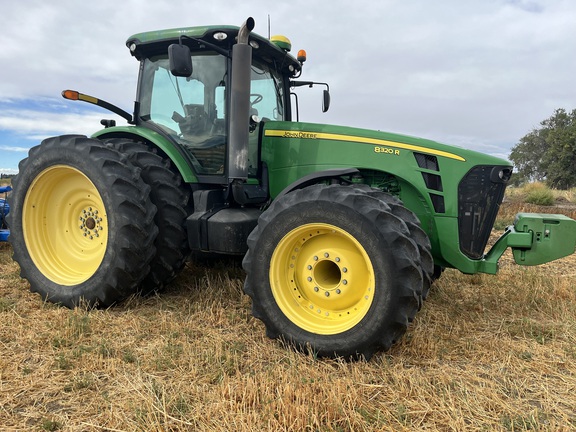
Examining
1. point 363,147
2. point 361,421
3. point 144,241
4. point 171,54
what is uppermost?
point 171,54

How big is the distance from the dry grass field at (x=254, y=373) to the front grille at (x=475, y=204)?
0.69m

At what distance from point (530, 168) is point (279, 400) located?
45.3 m

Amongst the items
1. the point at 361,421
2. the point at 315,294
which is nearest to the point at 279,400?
the point at 361,421

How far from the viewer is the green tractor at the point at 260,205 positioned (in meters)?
3.01

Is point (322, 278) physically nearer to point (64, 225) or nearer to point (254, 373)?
point (254, 373)

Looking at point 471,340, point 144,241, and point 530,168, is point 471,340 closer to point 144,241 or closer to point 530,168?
point 144,241

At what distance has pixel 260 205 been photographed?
4348mm

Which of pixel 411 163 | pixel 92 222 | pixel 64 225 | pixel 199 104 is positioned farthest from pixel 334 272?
pixel 64 225

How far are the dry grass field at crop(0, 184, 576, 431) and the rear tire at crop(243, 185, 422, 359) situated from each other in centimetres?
17

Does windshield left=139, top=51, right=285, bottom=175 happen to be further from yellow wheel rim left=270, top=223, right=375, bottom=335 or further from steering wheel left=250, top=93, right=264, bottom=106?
yellow wheel rim left=270, top=223, right=375, bottom=335

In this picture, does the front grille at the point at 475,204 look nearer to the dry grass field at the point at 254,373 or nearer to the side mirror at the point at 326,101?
the dry grass field at the point at 254,373

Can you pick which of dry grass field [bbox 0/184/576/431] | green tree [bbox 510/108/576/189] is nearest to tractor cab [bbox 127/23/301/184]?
dry grass field [bbox 0/184/576/431]

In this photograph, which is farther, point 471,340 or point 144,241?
point 144,241

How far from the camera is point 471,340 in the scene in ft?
10.9
